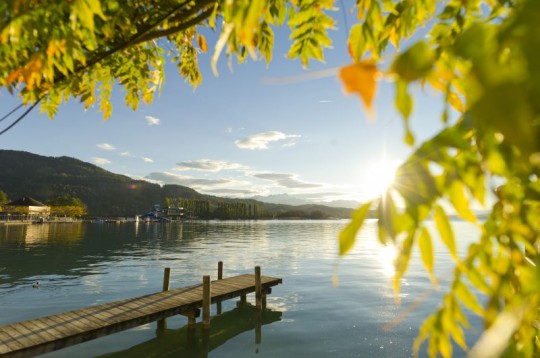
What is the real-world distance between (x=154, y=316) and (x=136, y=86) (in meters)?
10.2

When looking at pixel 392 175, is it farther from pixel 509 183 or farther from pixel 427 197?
pixel 509 183

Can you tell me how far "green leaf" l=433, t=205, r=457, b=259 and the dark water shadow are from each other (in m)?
16.3

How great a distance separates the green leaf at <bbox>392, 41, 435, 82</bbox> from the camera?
2.42ft

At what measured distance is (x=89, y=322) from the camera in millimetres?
11914

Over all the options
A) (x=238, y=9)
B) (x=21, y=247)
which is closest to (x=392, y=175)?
(x=238, y=9)

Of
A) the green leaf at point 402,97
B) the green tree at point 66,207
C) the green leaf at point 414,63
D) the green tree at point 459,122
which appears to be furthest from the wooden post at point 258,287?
the green tree at point 66,207

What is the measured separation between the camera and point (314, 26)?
103 inches

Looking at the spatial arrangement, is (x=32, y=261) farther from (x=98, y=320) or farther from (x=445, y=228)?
(x=445, y=228)

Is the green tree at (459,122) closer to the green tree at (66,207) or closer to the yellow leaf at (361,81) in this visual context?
the yellow leaf at (361,81)

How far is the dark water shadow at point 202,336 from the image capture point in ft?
50.4

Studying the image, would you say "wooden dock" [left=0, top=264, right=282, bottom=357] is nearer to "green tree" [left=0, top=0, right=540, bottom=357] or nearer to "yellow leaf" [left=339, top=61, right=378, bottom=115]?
"green tree" [left=0, top=0, right=540, bottom=357]

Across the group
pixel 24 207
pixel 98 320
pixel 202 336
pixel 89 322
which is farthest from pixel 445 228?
pixel 24 207

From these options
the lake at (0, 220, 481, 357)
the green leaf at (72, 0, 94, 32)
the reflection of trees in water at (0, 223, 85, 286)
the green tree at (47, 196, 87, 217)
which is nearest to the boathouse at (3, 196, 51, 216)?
the green tree at (47, 196, 87, 217)

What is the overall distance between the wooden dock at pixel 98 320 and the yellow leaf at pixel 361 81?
1211 centimetres
